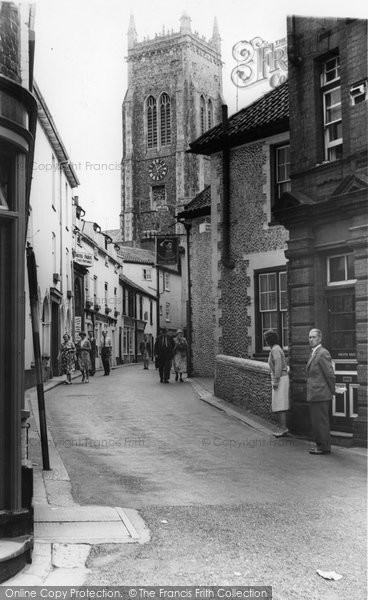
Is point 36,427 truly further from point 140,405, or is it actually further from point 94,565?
point 94,565

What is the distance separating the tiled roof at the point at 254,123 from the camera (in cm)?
1341

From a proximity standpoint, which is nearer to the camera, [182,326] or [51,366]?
[51,366]

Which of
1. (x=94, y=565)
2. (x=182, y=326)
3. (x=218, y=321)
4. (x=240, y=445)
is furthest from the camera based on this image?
(x=182, y=326)

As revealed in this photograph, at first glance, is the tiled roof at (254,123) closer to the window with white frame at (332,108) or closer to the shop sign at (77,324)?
the window with white frame at (332,108)

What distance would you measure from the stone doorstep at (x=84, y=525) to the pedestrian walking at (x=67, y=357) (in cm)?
381

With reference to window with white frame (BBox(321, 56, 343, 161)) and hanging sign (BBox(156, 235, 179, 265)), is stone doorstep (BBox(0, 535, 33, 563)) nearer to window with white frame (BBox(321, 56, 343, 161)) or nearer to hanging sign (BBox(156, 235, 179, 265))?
hanging sign (BBox(156, 235, 179, 265))

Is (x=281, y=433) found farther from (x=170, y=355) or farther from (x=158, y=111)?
(x=158, y=111)

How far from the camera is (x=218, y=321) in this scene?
1174 centimetres

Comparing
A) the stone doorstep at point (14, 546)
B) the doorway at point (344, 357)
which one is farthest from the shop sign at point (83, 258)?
the stone doorstep at point (14, 546)

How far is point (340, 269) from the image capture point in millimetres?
11938

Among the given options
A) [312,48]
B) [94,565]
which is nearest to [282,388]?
[312,48]

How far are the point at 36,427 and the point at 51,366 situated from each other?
4.60ft

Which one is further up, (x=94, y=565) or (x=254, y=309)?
(x=254, y=309)

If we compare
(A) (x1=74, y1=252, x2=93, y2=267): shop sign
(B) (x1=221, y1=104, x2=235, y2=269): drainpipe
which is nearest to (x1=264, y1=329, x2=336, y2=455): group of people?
(B) (x1=221, y1=104, x2=235, y2=269): drainpipe
